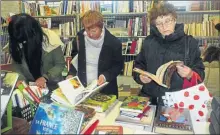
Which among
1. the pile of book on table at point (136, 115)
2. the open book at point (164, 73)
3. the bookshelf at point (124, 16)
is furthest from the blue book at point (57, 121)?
the bookshelf at point (124, 16)

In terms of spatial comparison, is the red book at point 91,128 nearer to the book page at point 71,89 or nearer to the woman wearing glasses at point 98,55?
the book page at point 71,89

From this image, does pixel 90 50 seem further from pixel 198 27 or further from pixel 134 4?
pixel 198 27

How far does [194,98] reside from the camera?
4.05 feet

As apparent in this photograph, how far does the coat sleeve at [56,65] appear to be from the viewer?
169 cm

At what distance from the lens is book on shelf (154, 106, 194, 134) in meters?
0.97

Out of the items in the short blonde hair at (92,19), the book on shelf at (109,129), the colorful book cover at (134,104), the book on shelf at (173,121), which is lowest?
the book on shelf at (109,129)

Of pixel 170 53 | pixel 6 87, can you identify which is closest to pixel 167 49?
pixel 170 53

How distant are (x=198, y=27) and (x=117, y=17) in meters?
1.16

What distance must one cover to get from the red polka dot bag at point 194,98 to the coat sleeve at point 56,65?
0.88 metres

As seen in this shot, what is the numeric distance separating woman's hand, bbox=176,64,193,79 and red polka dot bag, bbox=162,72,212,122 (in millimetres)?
34

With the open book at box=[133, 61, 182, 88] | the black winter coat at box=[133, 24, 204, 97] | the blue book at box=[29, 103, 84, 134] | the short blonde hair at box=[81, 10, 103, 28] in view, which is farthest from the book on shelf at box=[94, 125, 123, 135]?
the short blonde hair at box=[81, 10, 103, 28]

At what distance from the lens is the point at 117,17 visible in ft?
11.1

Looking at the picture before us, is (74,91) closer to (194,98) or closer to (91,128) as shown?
(91,128)

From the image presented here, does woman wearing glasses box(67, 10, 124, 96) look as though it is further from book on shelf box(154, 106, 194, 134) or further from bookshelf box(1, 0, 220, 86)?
bookshelf box(1, 0, 220, 86)
